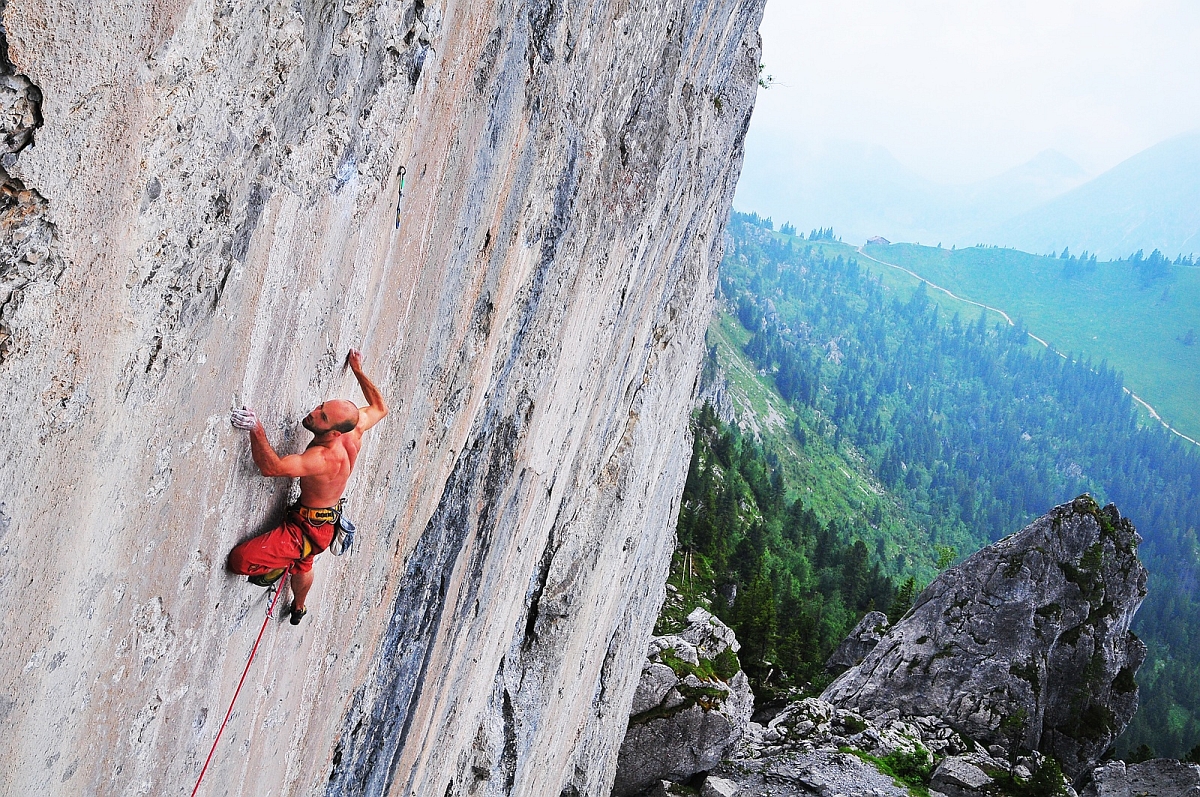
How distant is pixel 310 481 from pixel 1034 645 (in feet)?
106

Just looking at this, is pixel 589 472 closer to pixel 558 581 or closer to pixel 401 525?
pixel 558 581

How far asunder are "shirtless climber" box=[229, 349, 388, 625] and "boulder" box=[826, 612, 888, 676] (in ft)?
123

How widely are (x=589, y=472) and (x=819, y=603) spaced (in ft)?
149

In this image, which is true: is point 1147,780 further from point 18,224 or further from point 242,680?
point 18,224

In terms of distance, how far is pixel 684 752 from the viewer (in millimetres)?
18859

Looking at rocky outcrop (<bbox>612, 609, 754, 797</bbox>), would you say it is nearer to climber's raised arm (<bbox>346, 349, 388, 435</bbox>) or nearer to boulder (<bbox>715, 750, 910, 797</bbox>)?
boulder (<bbox>715, 750, 910, 797</bbox>)

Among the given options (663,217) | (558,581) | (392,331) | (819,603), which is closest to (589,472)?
(558,581)

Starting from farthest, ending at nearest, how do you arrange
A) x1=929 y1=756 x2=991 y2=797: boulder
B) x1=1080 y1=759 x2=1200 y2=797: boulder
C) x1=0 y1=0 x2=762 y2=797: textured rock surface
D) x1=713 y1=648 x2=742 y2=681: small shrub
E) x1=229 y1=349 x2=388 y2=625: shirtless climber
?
x1=1080 y1=759 x2=1200 y2=797: boulder < x1=929 y1=756 x2=991 y2=797: boulder < x1=713 y1=648 x2=742 y2=681: small shrub < x1=229 y1=349 x2=388 y2=625: shirtless climber < x1=0 y1=0 x2=762 y2=797: textured rock surface

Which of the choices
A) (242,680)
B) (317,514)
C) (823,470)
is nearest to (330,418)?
(317,514)

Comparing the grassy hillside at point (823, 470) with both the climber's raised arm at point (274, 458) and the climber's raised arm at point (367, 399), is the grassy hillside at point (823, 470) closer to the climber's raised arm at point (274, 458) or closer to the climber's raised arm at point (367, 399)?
the climber's raised arm at point (367, 399)

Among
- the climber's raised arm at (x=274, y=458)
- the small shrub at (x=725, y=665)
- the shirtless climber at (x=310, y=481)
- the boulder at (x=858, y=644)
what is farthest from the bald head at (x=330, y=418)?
the boulder at (x=858, y=644)

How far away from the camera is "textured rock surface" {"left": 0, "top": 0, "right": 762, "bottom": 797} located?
2.95m

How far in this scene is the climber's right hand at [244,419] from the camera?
379 centimetres

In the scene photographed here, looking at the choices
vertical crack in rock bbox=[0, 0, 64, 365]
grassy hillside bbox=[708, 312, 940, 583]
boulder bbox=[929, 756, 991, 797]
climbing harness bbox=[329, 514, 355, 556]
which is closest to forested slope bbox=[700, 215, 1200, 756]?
grassy hillside bbox=[708, 312, 940, 583]
